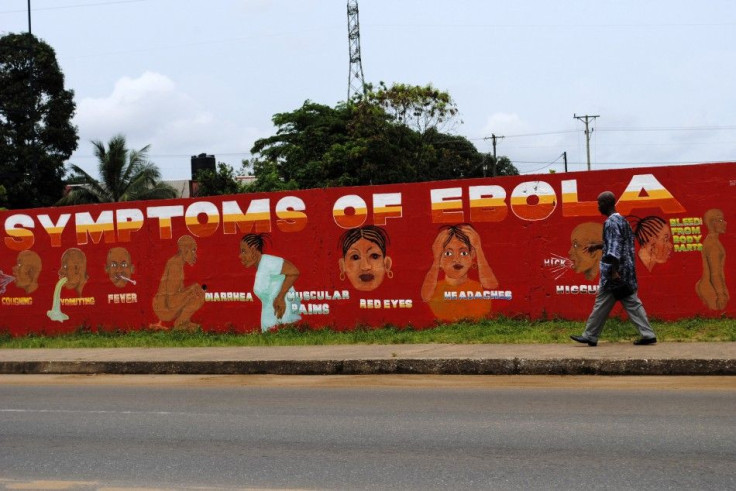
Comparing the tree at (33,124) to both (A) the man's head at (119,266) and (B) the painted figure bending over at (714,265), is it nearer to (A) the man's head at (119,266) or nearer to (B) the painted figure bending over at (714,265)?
(A) the man's head at (119,266)

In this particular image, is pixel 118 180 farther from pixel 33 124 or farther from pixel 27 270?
pixel 27 270

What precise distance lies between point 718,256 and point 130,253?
9.86m

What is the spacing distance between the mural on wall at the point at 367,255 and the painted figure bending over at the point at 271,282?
0.06ft

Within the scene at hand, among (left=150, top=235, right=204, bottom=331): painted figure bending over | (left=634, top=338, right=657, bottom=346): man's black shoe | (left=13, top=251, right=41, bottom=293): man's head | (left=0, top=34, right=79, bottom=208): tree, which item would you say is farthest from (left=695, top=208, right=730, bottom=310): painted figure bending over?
(left=0, top=34, right=79, bottom=208): tree

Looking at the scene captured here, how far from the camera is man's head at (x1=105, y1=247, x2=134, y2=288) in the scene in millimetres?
15797

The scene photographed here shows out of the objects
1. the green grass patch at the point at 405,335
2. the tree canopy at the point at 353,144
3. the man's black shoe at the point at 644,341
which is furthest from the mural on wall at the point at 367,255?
the tree canopy at the point at 353,144

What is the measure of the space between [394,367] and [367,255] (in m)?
3.34

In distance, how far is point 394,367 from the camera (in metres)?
10.8

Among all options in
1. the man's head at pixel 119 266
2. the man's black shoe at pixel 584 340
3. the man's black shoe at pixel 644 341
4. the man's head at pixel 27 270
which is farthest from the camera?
the man's head at pixel 27 270

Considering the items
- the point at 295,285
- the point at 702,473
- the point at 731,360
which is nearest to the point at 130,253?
the point at 295,285

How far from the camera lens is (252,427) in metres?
7.63

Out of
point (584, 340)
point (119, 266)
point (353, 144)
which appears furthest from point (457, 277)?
point (353, 144)

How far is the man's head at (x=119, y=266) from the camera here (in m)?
15.8

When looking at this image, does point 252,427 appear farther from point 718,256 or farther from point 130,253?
point 130,253
